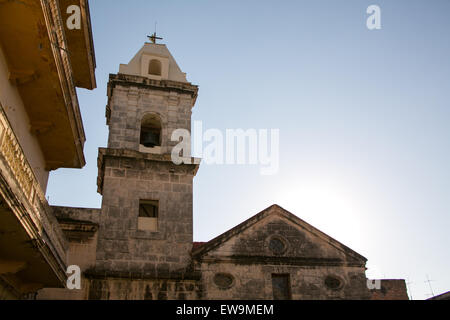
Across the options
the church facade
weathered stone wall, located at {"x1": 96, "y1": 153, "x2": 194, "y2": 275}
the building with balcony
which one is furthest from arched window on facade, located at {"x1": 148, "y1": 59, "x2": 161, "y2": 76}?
the building with balcony

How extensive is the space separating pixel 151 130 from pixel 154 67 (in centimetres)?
297

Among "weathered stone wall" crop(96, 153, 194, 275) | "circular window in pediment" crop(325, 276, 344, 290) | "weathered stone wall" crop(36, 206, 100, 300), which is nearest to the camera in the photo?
"weathered stone wall" crop(36, 206, 100, 300)

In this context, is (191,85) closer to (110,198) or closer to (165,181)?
(165,181)

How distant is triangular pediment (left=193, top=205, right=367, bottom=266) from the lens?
14820 mm

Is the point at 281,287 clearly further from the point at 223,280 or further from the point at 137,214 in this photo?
the point at 137,214

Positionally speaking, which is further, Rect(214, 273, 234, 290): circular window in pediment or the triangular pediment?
the triangular pediment

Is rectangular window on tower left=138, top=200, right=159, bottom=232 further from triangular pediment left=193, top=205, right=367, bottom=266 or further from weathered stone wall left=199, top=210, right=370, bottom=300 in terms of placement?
weathered stone wall left=199, top=210, right=370, bottom=300

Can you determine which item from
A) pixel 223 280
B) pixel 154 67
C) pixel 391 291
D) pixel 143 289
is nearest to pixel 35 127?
pixel 143 289

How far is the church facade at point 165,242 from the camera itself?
44.4 feet

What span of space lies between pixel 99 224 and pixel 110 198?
1005mm

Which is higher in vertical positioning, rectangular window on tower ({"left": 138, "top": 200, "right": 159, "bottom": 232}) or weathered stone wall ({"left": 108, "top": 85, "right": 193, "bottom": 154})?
weathered stone wall ({"left": 108, "top": 85, "right": 193, "bottom": 154})

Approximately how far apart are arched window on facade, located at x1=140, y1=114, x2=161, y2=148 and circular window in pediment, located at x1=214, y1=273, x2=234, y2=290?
17.8 feet

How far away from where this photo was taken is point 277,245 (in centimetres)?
1544

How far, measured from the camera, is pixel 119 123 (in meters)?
16.2
